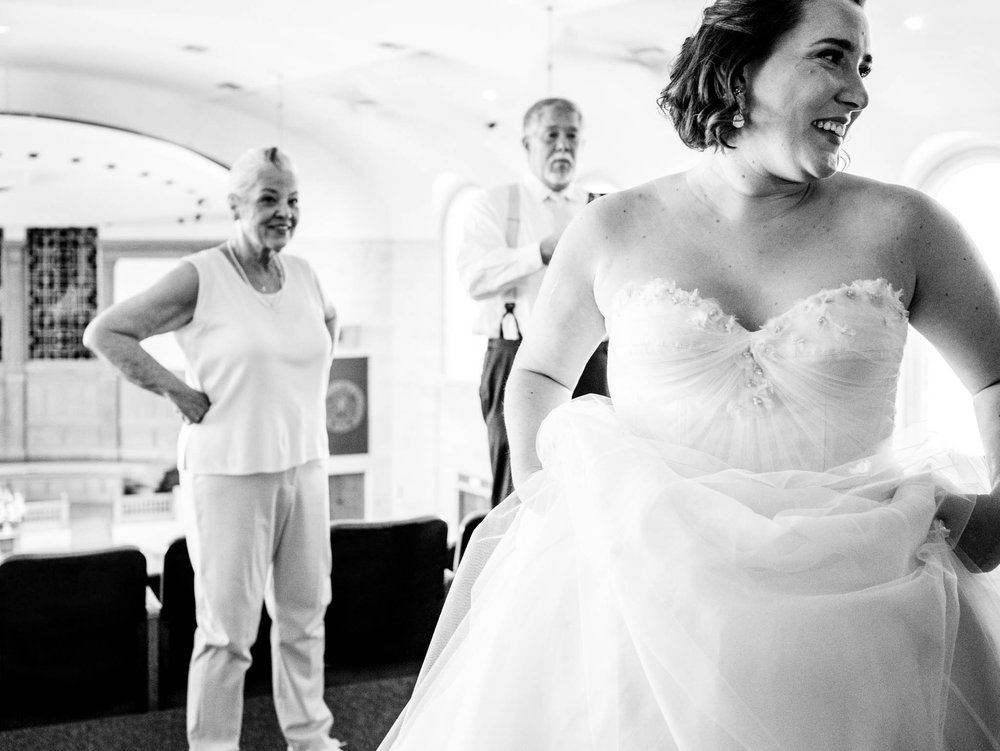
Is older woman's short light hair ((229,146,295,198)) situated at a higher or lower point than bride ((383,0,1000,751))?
higher

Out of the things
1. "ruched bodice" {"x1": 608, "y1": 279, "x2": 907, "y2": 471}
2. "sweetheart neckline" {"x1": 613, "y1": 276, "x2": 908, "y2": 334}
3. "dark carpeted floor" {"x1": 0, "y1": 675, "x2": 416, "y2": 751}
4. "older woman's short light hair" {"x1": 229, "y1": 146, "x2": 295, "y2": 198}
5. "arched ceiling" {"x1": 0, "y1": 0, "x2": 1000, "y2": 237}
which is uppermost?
"arched ceiling" {"x1": 0, "y1": 0, "x2": 1000, "y2": 237}

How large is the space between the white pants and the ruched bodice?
1889 millimetres

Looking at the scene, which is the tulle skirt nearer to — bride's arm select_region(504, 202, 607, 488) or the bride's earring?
bride's arm select_region(504, 202, 607, 488)

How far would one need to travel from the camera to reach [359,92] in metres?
10.2

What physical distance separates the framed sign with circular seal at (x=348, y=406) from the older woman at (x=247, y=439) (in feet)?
34.7

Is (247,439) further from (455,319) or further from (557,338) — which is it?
(455,319)

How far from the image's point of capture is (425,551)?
3943 mm

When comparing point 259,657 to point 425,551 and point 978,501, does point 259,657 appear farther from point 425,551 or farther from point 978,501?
point 978,501

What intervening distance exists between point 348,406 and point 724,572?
13.0 m

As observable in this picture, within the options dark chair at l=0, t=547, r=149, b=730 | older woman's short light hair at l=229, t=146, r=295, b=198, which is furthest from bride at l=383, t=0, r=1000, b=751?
dark chair at l=0, t=547, r=149, b=730

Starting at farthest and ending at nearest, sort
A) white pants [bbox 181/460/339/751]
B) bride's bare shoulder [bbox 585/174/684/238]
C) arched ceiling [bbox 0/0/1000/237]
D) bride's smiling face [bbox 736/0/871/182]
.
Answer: arched ceiling [bbox 0/0/1000/237] → white pants [bbox 181/460/339/751] → bride's bare shoulder [bbox 585/174/684/238] → bride's smiling face [bbox 736/0/871/182]

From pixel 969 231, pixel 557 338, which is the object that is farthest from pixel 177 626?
pixel 969 231

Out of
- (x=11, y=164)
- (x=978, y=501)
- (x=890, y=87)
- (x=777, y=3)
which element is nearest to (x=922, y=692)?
(x=978, y=501)

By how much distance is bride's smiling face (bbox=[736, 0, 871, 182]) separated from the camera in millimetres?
1398
